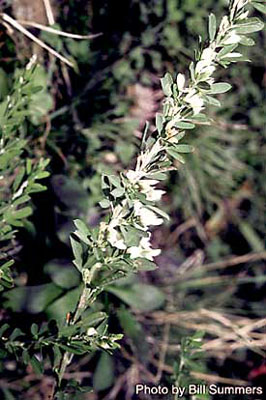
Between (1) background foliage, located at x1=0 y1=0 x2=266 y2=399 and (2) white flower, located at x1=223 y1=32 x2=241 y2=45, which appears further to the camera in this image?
(1) background foliage, located at x1=0 y1=0 x2=266 y2=399

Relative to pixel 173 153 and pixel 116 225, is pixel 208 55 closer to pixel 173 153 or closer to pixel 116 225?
pixel 173 153

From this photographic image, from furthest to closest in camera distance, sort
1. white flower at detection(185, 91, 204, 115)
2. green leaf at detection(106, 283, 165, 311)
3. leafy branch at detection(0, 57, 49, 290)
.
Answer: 1. green leaf at detection(106, 283, 165, 311)
2. leafy branch at detection(0, 57, 49, 290)
3. white flower at detection(185, 91, 204, 115)

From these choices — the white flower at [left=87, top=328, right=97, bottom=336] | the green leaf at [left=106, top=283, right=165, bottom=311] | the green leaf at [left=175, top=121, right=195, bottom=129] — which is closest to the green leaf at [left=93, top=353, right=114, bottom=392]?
the green leaf at [left=106, top=283, right=165, bottom=311]

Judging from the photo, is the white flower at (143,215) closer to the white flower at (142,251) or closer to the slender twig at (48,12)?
the white flower at (142,251)

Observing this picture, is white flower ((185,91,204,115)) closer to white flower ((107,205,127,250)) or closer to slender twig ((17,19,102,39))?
white flower ((107,205,127,250))

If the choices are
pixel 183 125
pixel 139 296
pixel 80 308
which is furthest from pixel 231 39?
pixel 139 296

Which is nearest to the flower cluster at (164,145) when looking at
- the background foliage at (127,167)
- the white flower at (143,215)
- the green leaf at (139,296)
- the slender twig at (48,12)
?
the white flower at (143,215)
